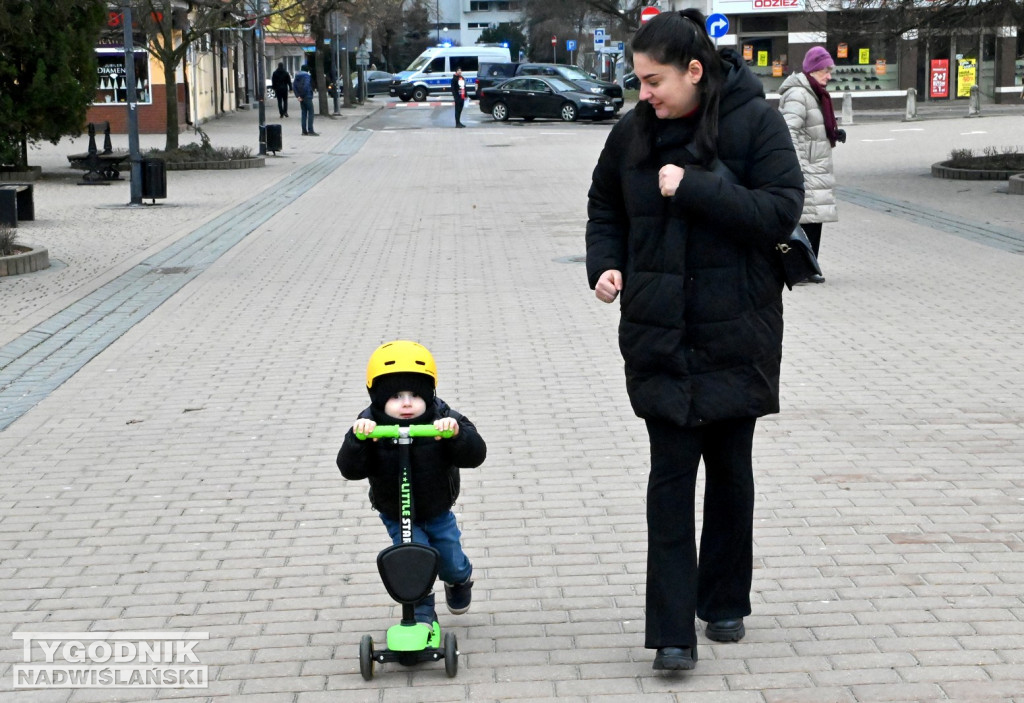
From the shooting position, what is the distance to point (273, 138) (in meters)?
28.4

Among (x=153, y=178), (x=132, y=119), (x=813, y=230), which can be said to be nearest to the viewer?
(x=813, y=230)

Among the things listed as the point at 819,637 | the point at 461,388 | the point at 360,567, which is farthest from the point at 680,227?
the point at 461,388

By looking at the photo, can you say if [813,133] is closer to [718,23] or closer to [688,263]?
[688,263]

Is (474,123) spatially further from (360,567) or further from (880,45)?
(360,567)

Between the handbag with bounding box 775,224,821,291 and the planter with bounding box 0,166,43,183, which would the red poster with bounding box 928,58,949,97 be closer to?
the planter with bounding box 0,166,43,183

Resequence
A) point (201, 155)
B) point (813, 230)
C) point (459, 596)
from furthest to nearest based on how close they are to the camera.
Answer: point (201, 155) < point (813, 230) < point (459, 596)

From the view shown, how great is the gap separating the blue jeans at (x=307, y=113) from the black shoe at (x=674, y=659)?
108 feet

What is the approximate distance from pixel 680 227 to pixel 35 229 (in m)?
14.2

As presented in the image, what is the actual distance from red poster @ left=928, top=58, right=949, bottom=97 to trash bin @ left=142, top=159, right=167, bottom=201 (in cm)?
3551

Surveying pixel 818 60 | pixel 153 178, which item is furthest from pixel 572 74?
pixel 818 60

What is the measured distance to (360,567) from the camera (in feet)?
16.3

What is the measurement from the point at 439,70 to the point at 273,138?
1647 inches

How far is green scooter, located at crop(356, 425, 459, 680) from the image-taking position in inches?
152

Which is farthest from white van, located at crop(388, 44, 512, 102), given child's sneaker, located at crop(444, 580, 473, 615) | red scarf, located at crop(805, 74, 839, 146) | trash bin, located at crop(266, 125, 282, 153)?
child's sneaker, located at crop(444, 580, 473, 615)
